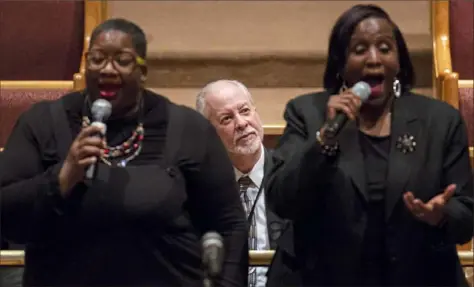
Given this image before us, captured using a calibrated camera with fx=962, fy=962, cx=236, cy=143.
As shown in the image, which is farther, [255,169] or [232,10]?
[232,10]

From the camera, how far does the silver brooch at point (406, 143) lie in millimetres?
949

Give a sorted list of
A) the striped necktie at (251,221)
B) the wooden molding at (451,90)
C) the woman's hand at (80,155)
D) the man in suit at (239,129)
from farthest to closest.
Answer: the wooden molding at (451,90)
the man in suit at (239,129)
the striped necktie at (251,221)
the woman's hand at (80,155)

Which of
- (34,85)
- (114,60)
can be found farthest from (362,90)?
(34,85)

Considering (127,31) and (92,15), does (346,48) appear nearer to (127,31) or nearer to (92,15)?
(127,31)

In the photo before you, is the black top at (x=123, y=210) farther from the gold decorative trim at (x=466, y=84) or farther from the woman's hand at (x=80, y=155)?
the gold decorative trim at (x=466, y=84)

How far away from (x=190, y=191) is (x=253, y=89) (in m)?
0.90

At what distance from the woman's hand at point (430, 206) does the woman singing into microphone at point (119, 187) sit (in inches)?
6.8

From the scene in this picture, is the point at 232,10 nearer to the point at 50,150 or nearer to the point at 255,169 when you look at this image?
the point at 255,169

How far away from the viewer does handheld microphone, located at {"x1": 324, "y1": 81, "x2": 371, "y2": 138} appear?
2.90 ft

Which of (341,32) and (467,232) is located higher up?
(341,32)

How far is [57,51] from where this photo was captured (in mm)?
1808

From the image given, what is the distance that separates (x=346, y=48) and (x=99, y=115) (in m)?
0.26

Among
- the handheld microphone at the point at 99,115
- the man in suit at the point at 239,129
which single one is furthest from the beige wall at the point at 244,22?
the handheld microphone at the point at 99,115

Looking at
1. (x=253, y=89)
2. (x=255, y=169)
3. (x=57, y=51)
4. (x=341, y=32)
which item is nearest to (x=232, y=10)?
(x=253, y=89)
